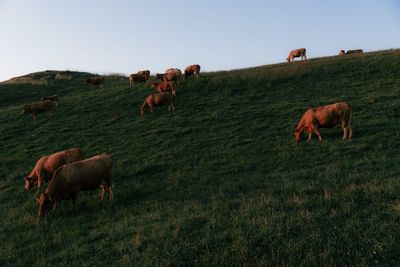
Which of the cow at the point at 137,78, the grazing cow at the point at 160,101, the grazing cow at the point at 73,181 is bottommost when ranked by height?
the grazing cow at the point at 73,181

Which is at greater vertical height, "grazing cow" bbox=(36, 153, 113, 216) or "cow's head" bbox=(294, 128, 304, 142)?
"grazing cow" bbox=(36, 153, 113, 216)

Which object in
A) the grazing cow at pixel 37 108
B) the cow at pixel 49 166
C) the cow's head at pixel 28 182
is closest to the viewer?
the cow's head at pixel 28 182

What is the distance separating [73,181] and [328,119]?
11872 mm

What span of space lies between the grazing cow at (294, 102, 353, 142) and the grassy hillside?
0.62 meters

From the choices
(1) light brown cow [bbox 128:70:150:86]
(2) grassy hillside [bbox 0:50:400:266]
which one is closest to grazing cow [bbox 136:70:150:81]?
(1) light brown cow [bbox 128:70:150:86]

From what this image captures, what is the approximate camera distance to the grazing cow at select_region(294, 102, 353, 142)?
17.0 metres

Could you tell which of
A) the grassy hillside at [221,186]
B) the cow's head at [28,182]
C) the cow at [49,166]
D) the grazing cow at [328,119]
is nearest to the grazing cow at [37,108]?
the grassy hillside at [221,186]

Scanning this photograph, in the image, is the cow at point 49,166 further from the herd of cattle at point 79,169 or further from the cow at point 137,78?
the cow at point 137,78

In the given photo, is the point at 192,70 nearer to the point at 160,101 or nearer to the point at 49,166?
the point at 160,101

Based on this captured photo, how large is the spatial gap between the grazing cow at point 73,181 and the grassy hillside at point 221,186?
1.49ft

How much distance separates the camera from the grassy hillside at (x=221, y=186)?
7.07 meters

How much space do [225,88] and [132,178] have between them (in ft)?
62.0

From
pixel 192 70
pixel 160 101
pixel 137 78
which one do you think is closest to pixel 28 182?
pixel 160 101

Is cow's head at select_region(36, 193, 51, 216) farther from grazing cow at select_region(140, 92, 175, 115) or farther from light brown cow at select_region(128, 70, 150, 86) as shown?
light brown cow at select_region(128, 70, 150, 86)
